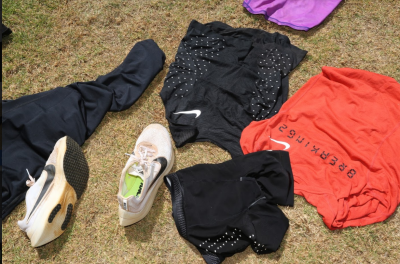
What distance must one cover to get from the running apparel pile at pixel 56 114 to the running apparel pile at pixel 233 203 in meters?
0.69

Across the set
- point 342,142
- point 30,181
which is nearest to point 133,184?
point 30,181

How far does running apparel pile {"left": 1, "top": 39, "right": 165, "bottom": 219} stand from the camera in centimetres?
200

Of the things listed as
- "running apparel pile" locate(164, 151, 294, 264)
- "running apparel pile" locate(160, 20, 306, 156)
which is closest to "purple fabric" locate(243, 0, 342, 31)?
"running apparel pile" locate(160, 20, 306, 156)

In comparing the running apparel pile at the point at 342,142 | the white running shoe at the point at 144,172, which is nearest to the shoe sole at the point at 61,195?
the white running shoe at the point at 144,172

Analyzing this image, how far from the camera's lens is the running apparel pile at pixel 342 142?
192 cm

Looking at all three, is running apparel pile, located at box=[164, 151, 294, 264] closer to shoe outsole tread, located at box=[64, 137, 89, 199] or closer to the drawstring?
shoe outsole tread, located at box=[64, 137, 89, 199]

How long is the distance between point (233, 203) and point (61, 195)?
1001 mm

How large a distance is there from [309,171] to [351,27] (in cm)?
135

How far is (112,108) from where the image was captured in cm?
227

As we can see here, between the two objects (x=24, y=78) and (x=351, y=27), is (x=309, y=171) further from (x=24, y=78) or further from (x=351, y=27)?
(x=24, y=78)

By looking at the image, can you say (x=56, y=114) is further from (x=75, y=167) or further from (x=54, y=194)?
(x=54, y=194)

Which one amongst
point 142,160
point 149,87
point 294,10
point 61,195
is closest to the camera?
point 61,195

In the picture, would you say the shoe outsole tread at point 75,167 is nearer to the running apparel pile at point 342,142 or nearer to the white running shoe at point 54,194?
the white running shoe at point 54,194

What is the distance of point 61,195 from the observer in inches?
74.6
